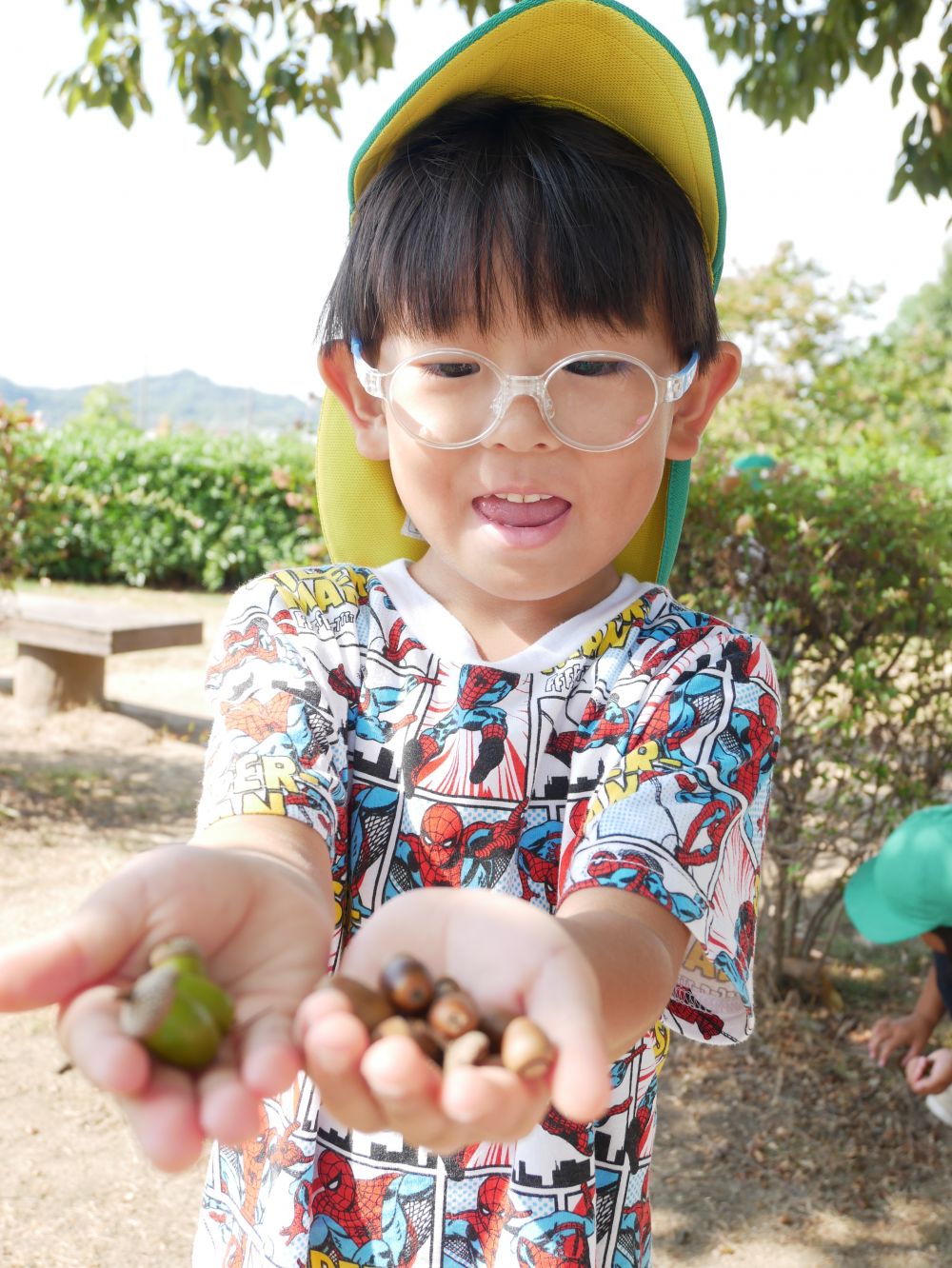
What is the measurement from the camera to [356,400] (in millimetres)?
1667

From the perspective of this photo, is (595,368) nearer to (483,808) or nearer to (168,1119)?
(483,808)

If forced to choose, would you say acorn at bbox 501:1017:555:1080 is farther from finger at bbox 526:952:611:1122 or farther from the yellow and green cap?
the yellow and green cap

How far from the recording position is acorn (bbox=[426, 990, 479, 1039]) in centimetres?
91

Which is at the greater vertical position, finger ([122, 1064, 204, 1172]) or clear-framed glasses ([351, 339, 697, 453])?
clear-framed glasses ([351, 339, 697, 453])

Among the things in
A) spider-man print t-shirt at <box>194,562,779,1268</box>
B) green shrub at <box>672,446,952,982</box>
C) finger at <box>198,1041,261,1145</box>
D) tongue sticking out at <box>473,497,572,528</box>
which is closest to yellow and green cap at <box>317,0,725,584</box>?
tongue sticking out at <box>473,497,572,528</box>

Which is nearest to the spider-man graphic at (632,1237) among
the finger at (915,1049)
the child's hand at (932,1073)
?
the child's hand at (932,1073)

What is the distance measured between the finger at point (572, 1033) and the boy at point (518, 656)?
293mm

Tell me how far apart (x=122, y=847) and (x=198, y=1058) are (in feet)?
18.5

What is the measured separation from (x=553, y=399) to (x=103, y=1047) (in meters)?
0.87

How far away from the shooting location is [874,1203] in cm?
361

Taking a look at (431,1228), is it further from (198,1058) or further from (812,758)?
(812,758)

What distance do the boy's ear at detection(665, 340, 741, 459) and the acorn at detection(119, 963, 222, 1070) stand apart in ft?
3.36

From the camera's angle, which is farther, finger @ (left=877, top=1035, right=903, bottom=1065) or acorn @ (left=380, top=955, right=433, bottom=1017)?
finger @ (left=877, top=1035, right=903, bottom=1065)

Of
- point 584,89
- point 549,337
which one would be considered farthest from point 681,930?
point 584,89
